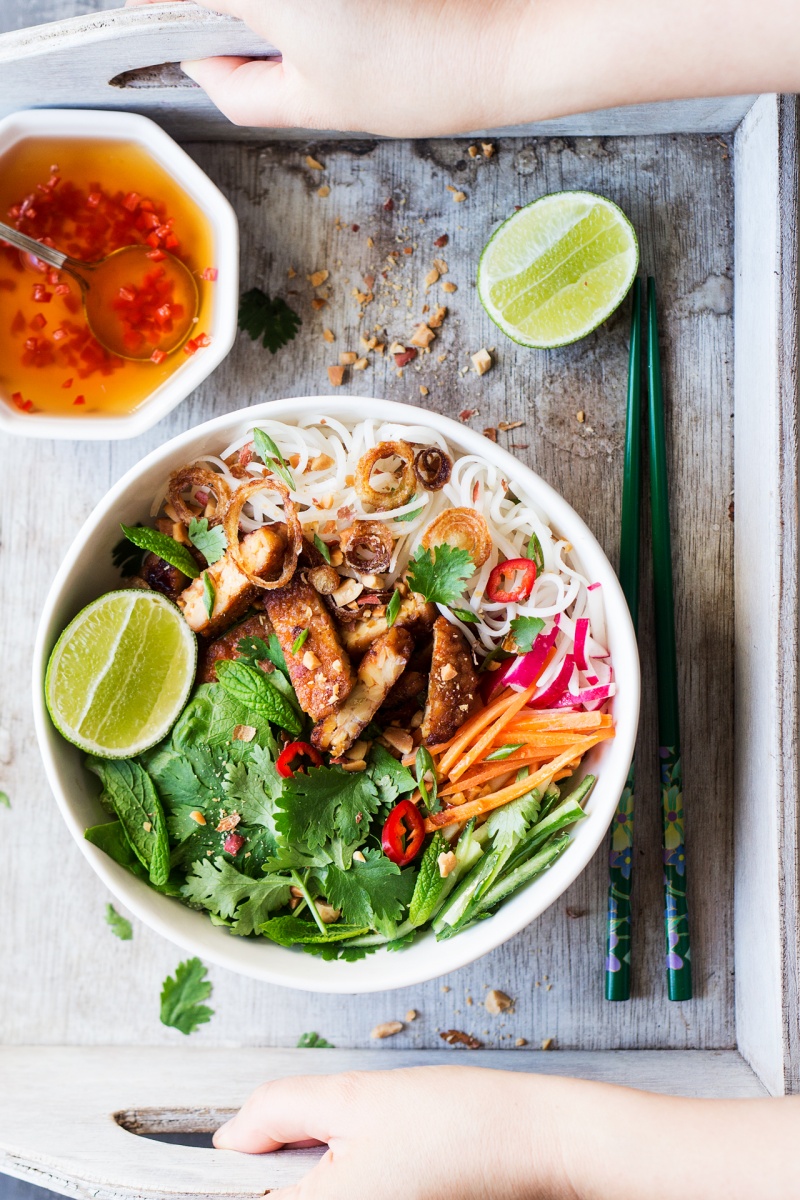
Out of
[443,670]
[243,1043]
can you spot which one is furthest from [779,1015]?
[243,1043]

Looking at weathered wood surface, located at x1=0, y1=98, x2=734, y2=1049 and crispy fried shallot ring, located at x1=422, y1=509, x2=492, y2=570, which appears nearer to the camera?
crispy fried shallot ring, located at x1=422, y1=509, x2=492, y2=570

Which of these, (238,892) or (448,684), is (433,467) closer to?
(448,684)

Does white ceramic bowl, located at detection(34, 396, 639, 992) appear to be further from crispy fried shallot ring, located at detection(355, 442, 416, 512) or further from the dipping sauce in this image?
the dipping sauce

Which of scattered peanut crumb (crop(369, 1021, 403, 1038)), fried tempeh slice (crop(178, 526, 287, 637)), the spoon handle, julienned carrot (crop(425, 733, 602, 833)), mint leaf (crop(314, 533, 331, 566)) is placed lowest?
scattered peanut crumb (crop(369, 1021, 403, 1038))

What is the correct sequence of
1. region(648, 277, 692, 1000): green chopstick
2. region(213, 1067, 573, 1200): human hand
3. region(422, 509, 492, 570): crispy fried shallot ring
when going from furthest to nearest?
region(648, 277, 692, 1000): green chopstick → region(422, 509, 492, 570): crispy fried shallot ring → region(213, 1067, 573, 1200): human hand

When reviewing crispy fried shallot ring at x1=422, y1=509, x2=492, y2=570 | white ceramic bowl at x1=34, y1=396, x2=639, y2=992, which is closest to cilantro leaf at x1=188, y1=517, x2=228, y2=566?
white ceramic bowl at x1=34, y1=396, x2=639, y2=992
